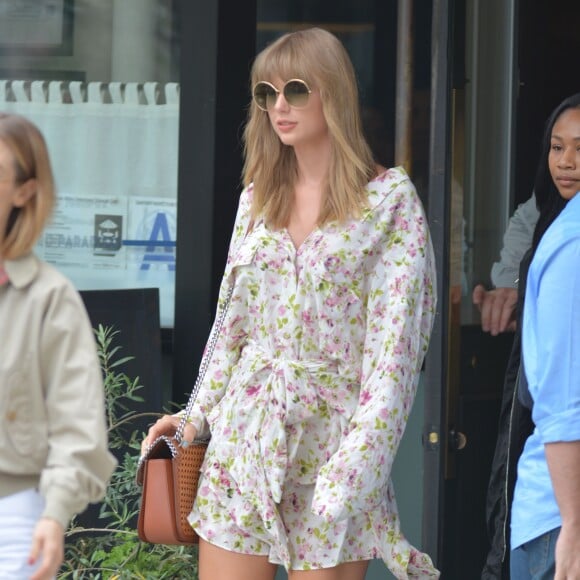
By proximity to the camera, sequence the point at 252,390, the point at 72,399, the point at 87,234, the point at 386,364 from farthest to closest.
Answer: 1. the point at 87,234
2. the point at 252,390
3. the point at 386,364
4. the point at 72,399

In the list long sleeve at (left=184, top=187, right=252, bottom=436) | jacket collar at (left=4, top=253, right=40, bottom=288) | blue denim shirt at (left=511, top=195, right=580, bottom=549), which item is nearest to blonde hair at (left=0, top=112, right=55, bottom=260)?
jacket collar at (left=4, top=253, right=40, bottom=288)

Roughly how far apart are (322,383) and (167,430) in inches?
17.2

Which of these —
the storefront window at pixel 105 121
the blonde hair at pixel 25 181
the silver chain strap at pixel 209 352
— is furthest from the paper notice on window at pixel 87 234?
the blonde hair at pixel 25 181

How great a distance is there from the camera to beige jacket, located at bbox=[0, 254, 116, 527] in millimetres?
2564

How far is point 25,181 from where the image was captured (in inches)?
106

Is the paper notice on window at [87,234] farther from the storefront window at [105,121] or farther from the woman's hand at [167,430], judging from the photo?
the woman's hand at [167,430]

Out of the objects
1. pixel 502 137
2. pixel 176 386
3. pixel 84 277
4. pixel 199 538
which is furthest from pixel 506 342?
pixel 199 538

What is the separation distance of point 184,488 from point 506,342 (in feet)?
6.60

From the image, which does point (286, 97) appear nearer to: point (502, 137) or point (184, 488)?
point (184, 488)

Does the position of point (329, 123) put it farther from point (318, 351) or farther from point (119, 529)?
point (119, 529)

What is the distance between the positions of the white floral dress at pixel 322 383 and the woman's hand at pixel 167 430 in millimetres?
86

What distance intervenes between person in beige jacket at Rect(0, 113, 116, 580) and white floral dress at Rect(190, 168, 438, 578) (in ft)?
3.17

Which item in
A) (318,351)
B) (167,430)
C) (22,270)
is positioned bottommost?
(167,430)

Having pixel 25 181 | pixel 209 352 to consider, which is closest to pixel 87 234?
pixel 209 352
